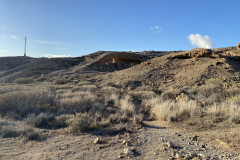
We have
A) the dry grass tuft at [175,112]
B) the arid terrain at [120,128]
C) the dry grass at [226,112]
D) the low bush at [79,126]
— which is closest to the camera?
the arid terrain at [120,128]

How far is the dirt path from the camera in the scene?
4125 mm

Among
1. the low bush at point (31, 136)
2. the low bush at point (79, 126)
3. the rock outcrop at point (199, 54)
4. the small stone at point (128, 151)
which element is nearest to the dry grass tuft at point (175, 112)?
the low bush at point (79, 126)

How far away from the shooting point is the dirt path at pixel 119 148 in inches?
162

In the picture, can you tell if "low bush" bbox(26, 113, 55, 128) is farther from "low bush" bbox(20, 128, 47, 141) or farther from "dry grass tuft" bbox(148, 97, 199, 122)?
"dry grass tuft" bbox(148, 97, 199, 122)

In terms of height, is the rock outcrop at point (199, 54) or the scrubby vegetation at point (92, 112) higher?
the rock outcrop at point (199, 54)

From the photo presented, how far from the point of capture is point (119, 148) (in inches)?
179

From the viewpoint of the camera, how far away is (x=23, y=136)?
17.4ft

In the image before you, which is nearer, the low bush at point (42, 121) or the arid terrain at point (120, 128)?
the arid terrain at point (120, 128)

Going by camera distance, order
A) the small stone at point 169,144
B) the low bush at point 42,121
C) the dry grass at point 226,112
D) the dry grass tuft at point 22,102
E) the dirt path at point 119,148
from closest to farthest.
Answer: the dirt path at point 119,148, the small stone at point 169,144, the dry grass at point 226,112, the low bush at point 42,121, the dry grass tuft at point 22,102

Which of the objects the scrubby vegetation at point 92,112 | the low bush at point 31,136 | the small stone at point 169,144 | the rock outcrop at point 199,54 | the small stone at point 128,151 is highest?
the rock outcrop at point 199,54

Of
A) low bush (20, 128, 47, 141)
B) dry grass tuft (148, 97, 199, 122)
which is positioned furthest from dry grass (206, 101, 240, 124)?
low bush (20, 128, 47, 141)

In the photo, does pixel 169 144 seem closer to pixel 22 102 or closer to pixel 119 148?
pixel 119 148

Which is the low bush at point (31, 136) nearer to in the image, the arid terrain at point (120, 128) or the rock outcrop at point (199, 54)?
the arid terrain at point (120, 128)

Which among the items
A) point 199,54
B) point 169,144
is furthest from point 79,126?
point 199,54
